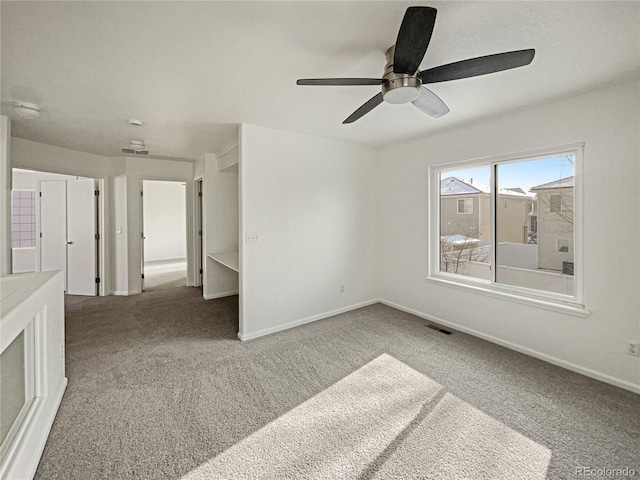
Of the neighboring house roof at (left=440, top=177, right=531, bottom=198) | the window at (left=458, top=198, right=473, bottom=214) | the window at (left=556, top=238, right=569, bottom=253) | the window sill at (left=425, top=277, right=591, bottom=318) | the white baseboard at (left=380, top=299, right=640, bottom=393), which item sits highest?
the neighboring house roof at (left=440, top=177, right=531, bottom=198)

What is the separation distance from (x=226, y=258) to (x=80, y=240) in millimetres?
2916

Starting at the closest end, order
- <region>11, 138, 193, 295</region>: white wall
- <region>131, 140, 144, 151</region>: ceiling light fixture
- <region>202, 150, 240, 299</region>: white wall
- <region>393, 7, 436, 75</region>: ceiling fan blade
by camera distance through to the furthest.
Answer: <region>393, 7, 436, 75</region>: ceiling fan blade → <region>131, 140, 144, 151</region>: ceiling light fixture → <region>202, 150, 240, 299</region>: white wall → <region>11, 138, 193, 295</region>: white wall

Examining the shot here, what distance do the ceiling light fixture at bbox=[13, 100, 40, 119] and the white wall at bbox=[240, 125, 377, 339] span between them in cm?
186

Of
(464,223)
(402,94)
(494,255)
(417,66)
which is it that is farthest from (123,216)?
(494,255)

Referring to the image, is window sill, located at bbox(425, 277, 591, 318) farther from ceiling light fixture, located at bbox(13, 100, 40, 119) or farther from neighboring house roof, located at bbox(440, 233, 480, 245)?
ceiling light fixture, located at bbox(13, 100, 40, 119)

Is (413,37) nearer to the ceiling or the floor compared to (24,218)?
nearer to the ceiling

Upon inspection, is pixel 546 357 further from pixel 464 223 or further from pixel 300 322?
pixel 300 322

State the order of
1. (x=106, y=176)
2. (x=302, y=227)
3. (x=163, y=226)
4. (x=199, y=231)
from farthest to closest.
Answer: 1. (x=163, y=226)
2. (x=199, y=231)
3. (x=106, y=176)
4. (x=302, y=227)

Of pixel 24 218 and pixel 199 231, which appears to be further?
pixel 24 218

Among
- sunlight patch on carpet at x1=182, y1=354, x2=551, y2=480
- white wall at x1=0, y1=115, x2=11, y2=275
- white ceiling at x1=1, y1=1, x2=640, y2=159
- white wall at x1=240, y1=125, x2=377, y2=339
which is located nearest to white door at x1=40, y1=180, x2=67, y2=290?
white wall at x1=0, y1=115, x2=11, y2=275

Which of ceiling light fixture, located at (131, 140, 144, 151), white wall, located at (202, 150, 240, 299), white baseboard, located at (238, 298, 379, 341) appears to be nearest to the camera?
white baseboard, located at (238, 298, 379, 341)

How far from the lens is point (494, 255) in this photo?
323 centimetres

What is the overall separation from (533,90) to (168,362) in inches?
162

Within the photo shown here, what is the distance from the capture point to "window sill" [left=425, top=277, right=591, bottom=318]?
2523 millimetres
